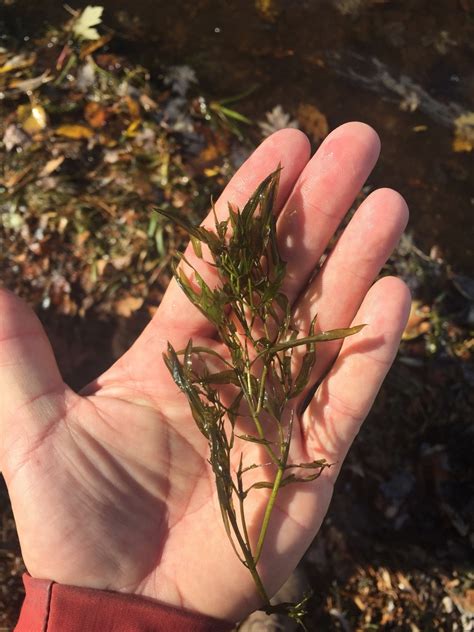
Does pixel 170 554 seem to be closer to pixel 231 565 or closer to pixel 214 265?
pixel 231 565

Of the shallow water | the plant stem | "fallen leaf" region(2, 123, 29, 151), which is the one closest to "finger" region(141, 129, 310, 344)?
the plant stem

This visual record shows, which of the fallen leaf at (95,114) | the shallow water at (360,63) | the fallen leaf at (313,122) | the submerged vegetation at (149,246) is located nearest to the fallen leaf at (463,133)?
the shallow water at (360,63)

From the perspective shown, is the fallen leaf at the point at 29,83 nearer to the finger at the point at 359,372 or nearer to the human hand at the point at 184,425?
the human hand at the point at 184,425

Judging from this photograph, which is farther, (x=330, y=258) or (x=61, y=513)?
(x=330, y=258)

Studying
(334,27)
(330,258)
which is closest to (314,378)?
(330,258)

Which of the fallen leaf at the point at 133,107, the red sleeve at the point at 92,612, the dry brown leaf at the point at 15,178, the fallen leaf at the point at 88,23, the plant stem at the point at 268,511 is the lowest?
the red sleeve at the point at 92,612

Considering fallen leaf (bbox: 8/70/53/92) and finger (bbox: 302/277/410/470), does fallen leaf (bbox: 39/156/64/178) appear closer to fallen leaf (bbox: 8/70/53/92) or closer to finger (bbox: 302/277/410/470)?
fallen leaf (bbox: 8/70/53/92)
